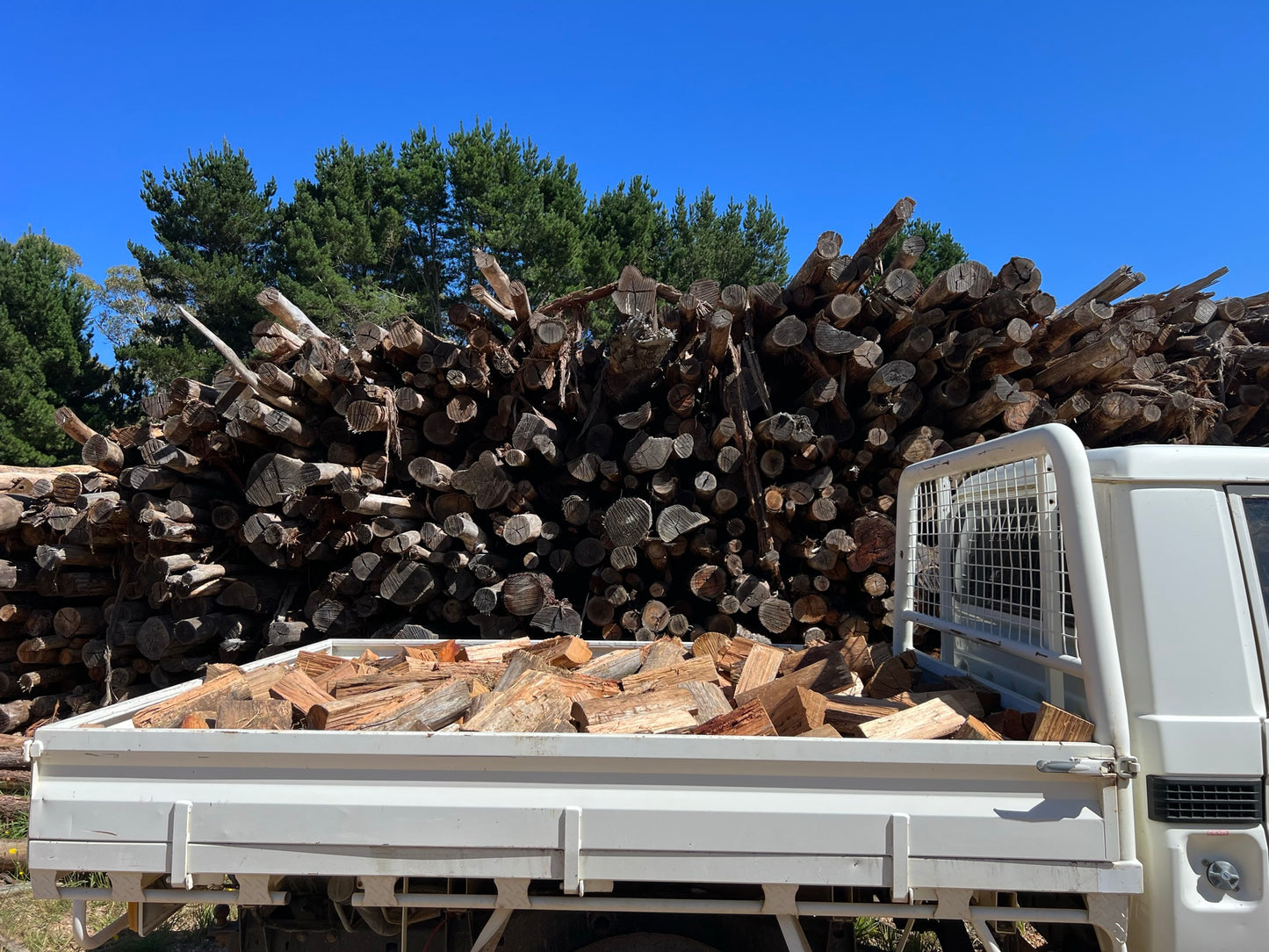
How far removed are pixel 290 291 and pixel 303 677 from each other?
56.0 ft

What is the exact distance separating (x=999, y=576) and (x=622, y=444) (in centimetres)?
294

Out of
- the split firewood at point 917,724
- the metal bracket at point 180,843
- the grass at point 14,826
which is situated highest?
the split firewood at point 917,724

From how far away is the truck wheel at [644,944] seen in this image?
7.53 ft

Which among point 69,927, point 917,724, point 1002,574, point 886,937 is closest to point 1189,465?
point 1002,574

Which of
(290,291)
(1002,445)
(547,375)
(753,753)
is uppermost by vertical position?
(290,291)

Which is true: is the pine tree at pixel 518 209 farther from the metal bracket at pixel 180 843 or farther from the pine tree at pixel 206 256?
the metal bracket at pixel 180 843

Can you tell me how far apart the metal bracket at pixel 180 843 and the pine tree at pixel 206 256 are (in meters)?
17.3

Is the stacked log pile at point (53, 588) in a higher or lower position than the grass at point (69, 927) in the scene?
higher

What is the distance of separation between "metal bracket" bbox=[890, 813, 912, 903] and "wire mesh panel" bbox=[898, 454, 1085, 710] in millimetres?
591

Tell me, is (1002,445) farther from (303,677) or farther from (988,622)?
(303,677)

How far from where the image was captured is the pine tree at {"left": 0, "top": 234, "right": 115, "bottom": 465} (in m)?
→ 15.7

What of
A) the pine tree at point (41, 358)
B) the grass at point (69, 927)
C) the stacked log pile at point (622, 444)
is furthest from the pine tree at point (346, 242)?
the grass at point (69, 927)

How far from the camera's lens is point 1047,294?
532cm

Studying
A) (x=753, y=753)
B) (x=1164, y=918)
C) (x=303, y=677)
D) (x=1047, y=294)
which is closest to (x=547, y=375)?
(x=303, y=677)
